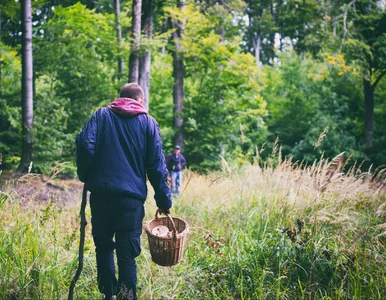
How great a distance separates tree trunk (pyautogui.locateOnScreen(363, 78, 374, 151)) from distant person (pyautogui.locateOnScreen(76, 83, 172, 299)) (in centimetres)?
1386

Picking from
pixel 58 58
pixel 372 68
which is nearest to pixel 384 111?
pixel 372 68

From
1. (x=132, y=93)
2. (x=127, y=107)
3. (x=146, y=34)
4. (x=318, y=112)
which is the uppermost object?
(x=146, y=34)

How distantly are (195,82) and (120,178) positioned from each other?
13.5m

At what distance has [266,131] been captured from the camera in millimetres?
18797

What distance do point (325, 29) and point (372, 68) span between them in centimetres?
246

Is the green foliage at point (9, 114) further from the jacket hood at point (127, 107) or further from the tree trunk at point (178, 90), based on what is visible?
the jacket hood at point (127, 107)

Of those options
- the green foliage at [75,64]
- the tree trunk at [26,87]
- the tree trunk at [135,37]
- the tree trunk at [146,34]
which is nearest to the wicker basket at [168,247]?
the tree trunk at [135,37]

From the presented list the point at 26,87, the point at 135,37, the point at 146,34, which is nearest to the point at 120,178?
the point at 135,37

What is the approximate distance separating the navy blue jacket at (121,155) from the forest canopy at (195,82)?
6.49 metres

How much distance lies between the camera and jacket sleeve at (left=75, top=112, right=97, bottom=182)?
3216 mm

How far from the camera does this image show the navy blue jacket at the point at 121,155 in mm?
3225

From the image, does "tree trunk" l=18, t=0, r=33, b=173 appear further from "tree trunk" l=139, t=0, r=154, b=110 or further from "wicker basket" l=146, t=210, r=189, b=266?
"wicker basket" l=146, t=210, r=189, b=266

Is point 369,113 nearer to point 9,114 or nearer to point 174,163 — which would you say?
point 174,163

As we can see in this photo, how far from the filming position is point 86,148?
3.20m
